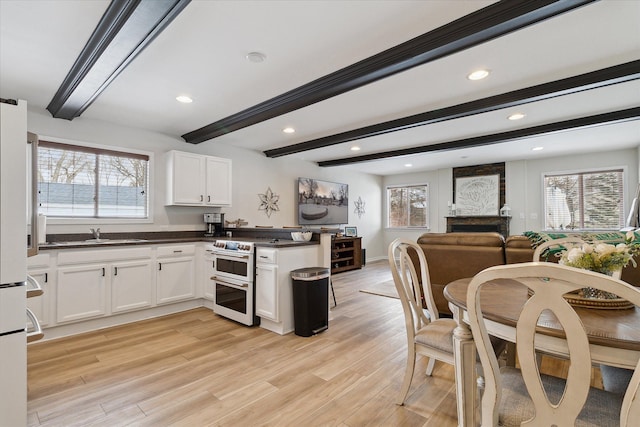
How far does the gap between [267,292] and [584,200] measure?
6.45 meters

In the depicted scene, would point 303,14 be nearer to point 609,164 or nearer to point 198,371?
point 198,371

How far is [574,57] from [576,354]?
2648 millimetres

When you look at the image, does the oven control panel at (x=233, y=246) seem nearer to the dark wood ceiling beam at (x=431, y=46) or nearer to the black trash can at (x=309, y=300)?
the black trash can at (x=309, y=300)

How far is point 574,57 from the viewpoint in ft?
8.27

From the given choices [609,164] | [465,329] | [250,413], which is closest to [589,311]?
[465,329]

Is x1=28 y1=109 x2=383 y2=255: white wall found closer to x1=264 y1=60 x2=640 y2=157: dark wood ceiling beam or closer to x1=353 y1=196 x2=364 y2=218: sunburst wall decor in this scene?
x1=353 y1=196 x2=364 y2=218: sunburst wall decor

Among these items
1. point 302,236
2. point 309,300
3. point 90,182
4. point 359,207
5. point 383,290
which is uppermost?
point 90,182

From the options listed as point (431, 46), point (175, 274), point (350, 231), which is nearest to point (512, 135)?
point (431, 46)

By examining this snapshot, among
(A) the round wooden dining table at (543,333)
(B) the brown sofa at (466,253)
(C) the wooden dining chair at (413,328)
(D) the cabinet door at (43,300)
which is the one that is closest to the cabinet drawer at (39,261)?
(D) the cabinet door at (43,300)

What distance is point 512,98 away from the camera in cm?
320

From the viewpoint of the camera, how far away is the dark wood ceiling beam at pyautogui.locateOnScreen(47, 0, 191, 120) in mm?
1807

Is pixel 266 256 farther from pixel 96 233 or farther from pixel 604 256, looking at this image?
pixel 604 256

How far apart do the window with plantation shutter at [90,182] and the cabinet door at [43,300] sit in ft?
3.06

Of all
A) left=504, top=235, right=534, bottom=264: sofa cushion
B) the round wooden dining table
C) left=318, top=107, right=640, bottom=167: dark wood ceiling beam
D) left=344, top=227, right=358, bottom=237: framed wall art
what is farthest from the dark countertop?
left=344, top=227, right=358, bottom=237: framed wall art
